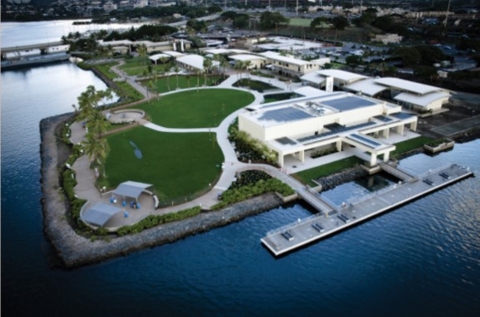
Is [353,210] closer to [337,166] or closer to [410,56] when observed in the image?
[337,166]

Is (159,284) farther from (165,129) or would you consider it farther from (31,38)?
(31,38)

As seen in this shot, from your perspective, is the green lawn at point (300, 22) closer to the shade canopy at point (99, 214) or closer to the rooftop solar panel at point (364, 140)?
the rooftop solar panel at point (364, 140)

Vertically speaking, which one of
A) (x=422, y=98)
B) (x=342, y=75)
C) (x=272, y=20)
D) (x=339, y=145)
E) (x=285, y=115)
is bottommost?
(x=339, y=145)

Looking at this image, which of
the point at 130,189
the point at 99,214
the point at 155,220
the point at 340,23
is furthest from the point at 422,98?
the point at 340,23

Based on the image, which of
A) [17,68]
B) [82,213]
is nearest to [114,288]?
[82,213]

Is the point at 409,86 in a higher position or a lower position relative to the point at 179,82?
higher

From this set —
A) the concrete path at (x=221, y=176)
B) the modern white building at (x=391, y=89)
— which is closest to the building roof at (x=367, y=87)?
the modern white building at (x=391, y=89)
